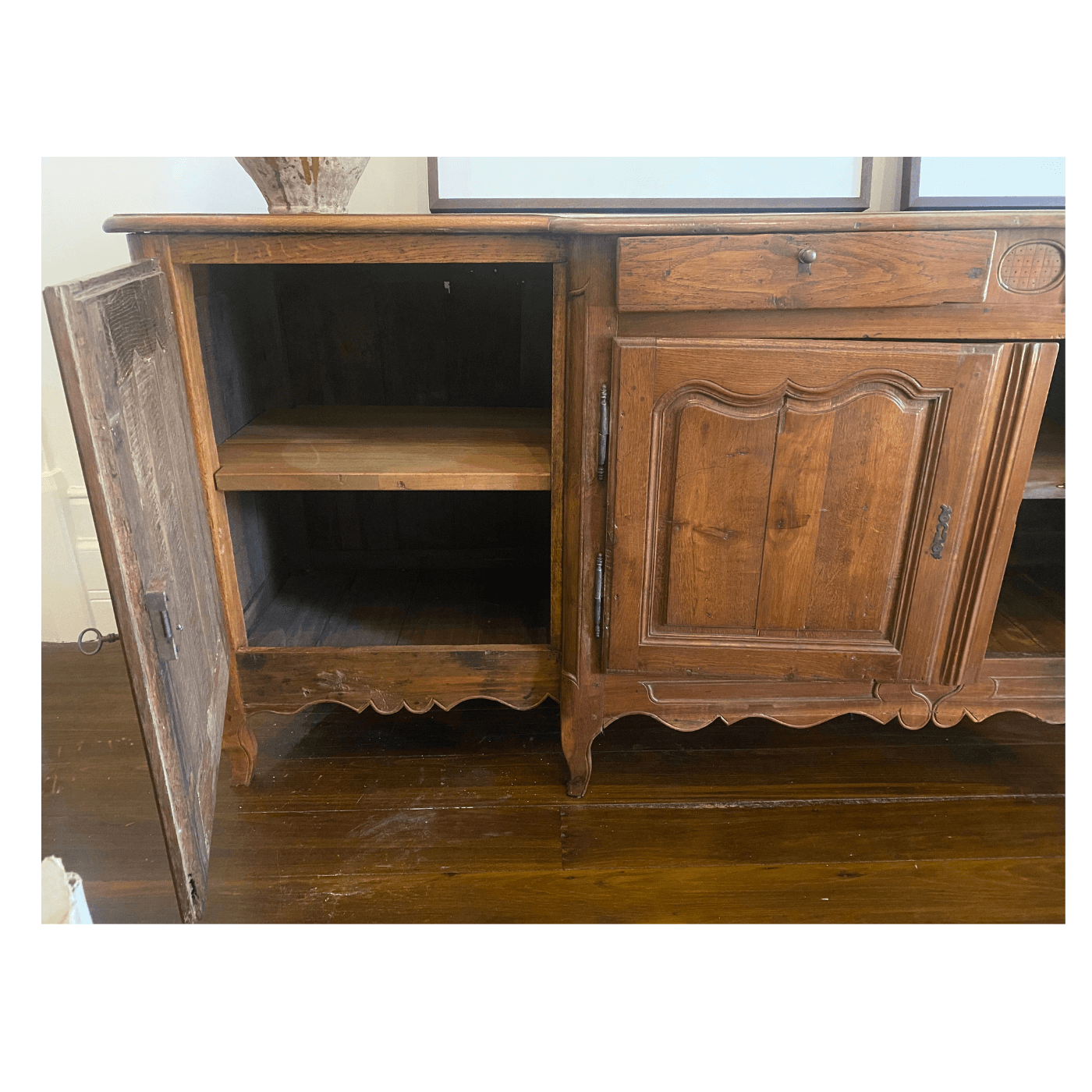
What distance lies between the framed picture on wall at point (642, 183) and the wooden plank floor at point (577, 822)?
1045 mm

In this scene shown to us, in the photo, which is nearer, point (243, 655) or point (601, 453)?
point (601, 453)

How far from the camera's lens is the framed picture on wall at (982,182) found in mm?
1431

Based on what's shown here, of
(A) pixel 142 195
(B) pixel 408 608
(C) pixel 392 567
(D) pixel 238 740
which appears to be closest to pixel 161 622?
(D) pixel 238 740

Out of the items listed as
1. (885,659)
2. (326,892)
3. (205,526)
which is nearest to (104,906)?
(326,892)

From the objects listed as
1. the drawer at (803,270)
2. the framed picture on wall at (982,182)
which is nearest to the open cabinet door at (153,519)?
the drawer at (803,270)

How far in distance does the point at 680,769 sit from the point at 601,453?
672 millimetres

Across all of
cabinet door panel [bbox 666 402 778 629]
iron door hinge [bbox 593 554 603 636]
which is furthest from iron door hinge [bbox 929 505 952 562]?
iron door hinge [bbox 593 554 603 636]

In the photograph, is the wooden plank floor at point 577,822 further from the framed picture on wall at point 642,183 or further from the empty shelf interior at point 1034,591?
the framed picture on wall at point 642,183

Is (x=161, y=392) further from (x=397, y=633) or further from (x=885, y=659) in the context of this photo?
(x=885, y=659)

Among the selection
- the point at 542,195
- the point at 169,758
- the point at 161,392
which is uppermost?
the point at 542,195

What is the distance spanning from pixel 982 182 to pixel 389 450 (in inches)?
49.6

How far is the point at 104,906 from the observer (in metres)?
1.11

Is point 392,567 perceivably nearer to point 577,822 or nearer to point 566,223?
point 577,822

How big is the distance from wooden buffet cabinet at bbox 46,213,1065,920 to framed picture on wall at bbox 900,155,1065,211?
1.48 feet
